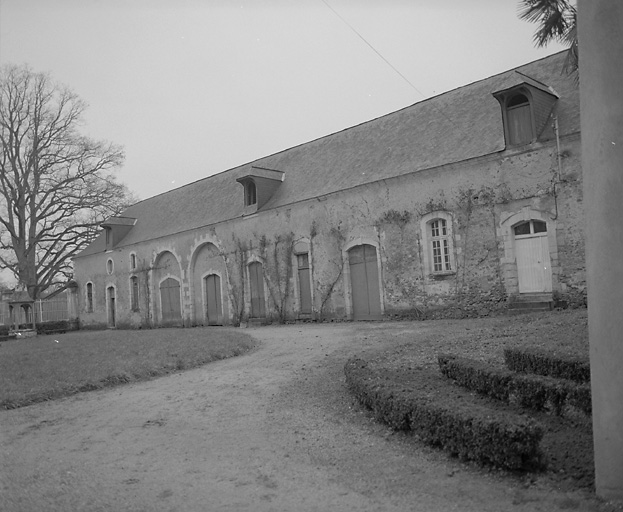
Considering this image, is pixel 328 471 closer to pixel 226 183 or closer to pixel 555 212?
pixel 555 212

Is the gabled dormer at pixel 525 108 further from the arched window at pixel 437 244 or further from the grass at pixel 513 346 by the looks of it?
the grass at pixel 513 346

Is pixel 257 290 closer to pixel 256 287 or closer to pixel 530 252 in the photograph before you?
pixel 256 287

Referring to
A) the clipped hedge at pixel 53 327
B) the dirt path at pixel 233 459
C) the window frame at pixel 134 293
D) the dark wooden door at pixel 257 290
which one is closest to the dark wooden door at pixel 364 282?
the dark wooden door at pixel 257 290

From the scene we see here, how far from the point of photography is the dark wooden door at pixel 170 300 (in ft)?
80.4

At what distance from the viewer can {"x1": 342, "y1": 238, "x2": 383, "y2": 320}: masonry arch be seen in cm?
1667

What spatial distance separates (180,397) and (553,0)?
279 inches

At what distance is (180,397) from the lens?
7.11m

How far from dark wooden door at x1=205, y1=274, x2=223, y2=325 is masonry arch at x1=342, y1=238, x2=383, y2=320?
22.7 ft

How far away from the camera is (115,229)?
29.1 m

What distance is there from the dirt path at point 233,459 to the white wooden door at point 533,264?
795 cm

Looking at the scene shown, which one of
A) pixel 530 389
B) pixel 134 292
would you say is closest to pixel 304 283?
pixel 134 292

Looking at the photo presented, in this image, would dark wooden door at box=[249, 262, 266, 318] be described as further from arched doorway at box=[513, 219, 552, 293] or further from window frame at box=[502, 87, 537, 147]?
window frame at box=[502, 87, 537, 147]

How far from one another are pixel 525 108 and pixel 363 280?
21.7 ft

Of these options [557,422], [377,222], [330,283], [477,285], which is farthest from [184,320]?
[557,422]
